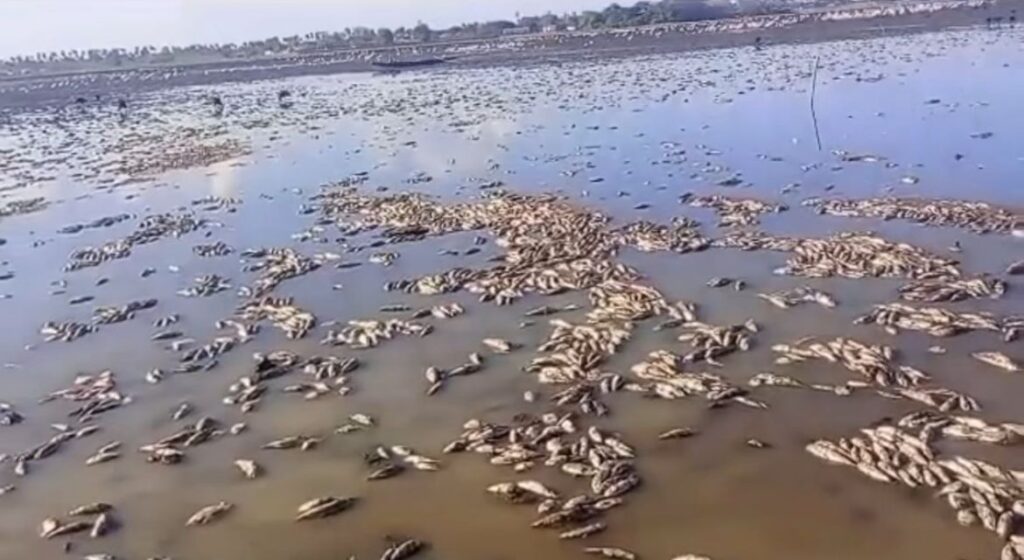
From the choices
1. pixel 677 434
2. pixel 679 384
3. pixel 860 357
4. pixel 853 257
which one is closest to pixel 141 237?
pixel 679 384

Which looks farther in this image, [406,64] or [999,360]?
[406,64]

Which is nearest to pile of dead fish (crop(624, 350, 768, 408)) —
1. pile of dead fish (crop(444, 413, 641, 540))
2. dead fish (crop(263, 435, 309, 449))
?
pile of dead fish (crop(444, 413, 641, 540))

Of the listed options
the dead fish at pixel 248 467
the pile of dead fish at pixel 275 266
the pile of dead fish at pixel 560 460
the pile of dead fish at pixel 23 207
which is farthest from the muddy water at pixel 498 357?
the pile of dead fish at pixel 23 207

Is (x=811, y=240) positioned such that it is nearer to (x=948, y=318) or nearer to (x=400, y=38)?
(x=948, y=318)

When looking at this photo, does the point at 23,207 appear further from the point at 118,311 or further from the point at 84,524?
the point at 84,524

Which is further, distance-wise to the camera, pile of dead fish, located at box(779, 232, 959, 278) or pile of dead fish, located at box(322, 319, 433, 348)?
pile of dead fish, located at box(779, 232, 959, 278)

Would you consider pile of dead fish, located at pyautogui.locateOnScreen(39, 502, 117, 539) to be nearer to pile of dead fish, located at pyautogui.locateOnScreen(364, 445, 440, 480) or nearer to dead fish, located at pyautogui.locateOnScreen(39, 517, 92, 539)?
dead fish, located at pyautogui.locateOnScreen(39, 517, 92, 539)

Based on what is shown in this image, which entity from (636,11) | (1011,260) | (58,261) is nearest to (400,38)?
(636,11)
